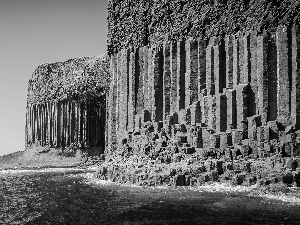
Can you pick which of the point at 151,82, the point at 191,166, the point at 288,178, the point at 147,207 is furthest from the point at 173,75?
the point at 147,207

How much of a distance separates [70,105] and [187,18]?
30594 millimetres

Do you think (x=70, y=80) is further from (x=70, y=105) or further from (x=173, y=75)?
(x=173, y=75)

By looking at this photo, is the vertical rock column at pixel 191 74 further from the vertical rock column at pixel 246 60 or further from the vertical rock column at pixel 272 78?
the vertical rock column at pixel 272 78

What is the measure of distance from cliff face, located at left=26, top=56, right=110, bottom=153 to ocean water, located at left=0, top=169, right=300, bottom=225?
1363 inches

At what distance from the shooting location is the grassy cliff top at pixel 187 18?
83.4 ft

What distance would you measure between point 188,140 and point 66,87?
36.7 metres

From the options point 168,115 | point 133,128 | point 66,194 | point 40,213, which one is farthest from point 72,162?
point 40,213

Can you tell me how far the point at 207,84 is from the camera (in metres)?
28.6

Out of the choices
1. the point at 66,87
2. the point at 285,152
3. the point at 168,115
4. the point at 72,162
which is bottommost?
the point at 72,162

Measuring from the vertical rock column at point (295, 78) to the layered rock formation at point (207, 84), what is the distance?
0.17 ft

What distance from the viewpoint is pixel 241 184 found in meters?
20.7

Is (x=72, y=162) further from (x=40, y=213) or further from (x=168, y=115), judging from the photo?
(x=40, y=213)

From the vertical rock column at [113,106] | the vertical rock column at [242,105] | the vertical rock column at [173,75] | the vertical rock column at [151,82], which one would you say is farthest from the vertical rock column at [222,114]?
the vertical rock column at [113,106]

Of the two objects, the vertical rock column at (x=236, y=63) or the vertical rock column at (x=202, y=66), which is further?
the vertical rock column at (x=202, y=66)
